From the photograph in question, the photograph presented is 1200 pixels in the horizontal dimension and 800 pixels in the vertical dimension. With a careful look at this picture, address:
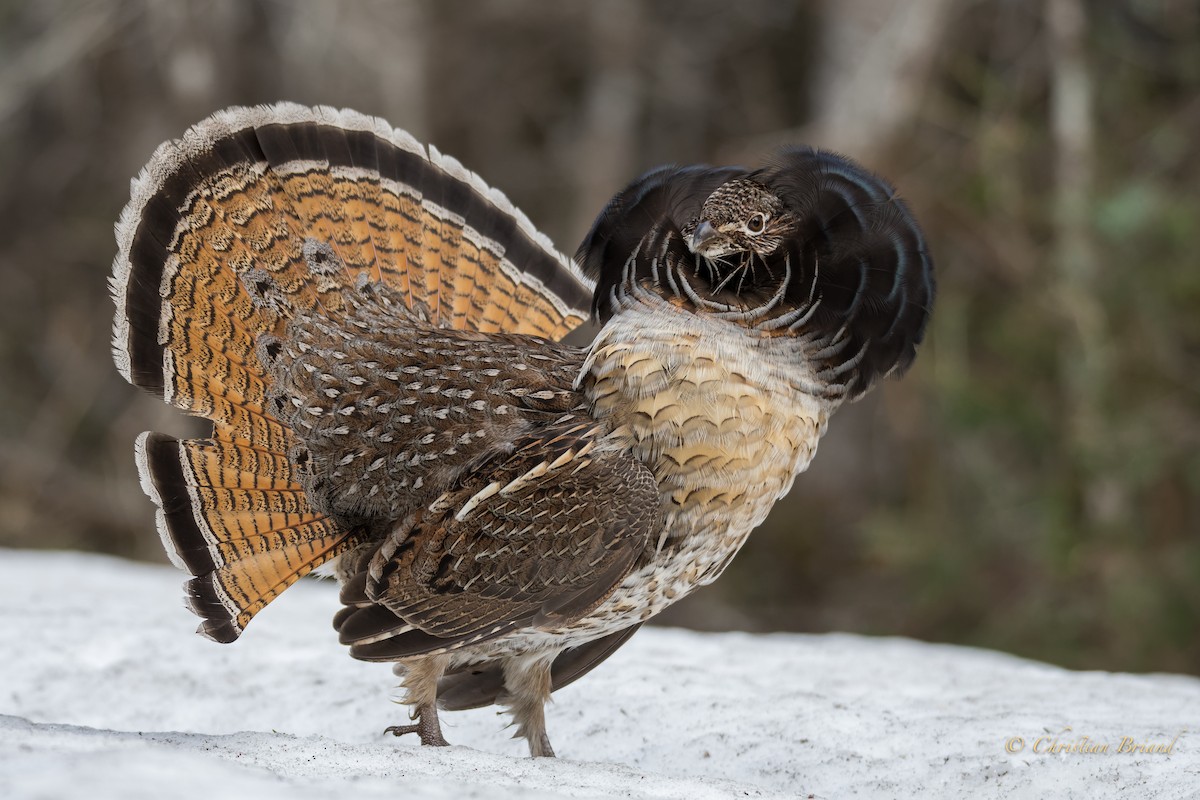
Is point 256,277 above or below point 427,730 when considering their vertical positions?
above

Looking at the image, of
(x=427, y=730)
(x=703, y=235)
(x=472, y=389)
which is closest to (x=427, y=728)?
(x=427, y=730)

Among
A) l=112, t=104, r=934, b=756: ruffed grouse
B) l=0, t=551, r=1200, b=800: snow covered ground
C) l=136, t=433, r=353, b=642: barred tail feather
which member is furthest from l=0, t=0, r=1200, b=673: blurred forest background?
l=136, t=433, r=353, b=642: barred tail feather

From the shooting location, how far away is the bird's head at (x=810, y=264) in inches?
123

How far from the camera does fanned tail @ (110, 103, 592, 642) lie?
10.8 ft

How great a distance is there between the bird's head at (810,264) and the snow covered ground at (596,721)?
1010 mm

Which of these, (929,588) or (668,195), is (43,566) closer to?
(668,195)

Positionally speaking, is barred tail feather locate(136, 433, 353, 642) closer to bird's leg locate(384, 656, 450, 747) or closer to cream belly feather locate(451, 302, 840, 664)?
bird's leg locate(384, 656, 450, 747)

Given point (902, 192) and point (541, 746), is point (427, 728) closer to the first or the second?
point (541, 746)

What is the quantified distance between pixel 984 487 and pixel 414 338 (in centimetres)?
484

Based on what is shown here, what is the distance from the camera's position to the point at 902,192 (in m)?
7.48

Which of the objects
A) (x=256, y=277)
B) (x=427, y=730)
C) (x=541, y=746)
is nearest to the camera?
(x=427, y=730)

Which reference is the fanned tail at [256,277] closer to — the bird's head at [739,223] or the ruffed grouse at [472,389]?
the ruffed grouse at [472,389]

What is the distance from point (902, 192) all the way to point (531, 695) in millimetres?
4935

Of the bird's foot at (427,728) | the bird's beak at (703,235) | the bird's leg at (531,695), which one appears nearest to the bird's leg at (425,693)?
the bird's foot at (427,728)
